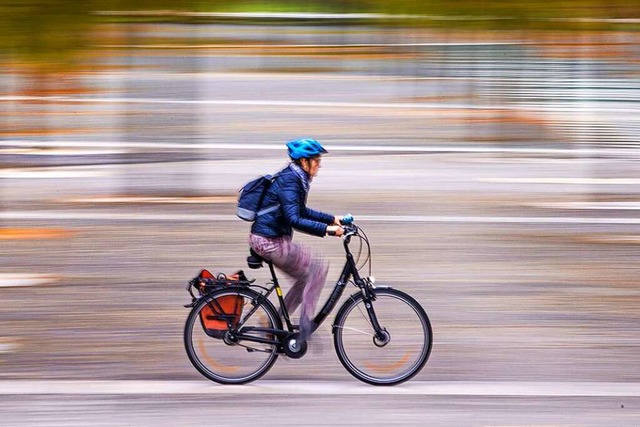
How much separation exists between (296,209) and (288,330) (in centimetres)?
84

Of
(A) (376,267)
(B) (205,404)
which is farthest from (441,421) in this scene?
(A) (376,267)

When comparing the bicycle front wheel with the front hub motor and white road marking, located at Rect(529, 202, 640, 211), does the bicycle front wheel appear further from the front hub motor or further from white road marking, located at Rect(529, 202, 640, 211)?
white road marking, located at Rect(529, 202, 640, 211)

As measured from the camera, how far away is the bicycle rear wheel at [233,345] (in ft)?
22.6

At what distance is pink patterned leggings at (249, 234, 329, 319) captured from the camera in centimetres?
673

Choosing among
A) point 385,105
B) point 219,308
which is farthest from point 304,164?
point 385,105

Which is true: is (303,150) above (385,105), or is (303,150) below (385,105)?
above

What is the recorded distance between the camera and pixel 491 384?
6934 millimetres

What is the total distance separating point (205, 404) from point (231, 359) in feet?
1.84

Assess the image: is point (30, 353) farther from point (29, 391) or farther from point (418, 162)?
point (418, 162)

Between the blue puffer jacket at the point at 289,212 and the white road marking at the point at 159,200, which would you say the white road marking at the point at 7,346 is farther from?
the white road marking at the point at 159,200

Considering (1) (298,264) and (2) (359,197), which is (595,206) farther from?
(1) (298,264)

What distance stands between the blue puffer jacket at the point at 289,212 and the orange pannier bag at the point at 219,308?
15.2 inches

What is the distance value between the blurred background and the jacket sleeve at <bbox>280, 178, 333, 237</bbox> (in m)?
0.87

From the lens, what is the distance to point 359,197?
13.3 meters
